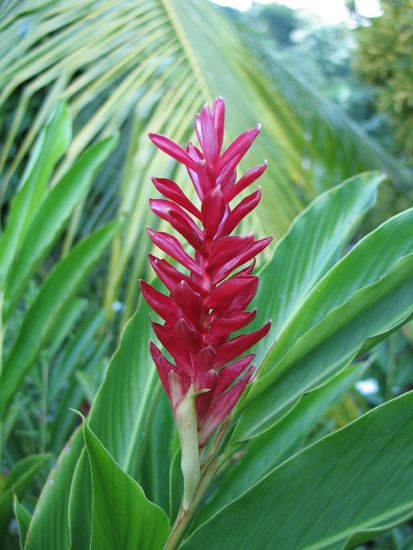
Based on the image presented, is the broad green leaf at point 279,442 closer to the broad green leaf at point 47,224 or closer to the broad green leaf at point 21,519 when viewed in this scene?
the broad green leaf at point 21,519

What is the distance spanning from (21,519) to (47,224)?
42 centimetres

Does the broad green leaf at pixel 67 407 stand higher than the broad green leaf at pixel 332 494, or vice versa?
the broad green leaf at pixel 67 407

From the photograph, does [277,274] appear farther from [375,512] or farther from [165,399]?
[375,512]

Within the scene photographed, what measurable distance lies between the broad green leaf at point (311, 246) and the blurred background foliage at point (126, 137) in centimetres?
31

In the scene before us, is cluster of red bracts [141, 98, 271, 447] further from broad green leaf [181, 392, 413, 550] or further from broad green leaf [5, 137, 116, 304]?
broad green leaf [5, 137, 116, 304]

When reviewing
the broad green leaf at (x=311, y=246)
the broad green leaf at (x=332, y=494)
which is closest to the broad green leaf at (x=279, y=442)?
the broad green leaf at (x=311, y=246)

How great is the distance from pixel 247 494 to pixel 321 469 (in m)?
0.07

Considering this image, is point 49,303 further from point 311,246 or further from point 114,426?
point 311,246

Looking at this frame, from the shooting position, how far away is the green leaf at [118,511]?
1.66 ft

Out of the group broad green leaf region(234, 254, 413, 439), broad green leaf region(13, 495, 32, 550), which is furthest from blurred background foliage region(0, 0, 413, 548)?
broad green leaf region(234, 254, 413, 439)

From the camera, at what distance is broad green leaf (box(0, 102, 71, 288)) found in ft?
2.95

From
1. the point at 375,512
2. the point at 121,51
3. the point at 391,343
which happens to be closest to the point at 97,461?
the point at 375,512

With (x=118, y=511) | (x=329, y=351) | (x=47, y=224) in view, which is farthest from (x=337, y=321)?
(x=47, y=224)

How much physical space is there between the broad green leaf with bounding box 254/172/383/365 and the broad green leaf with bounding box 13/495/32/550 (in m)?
0.37
